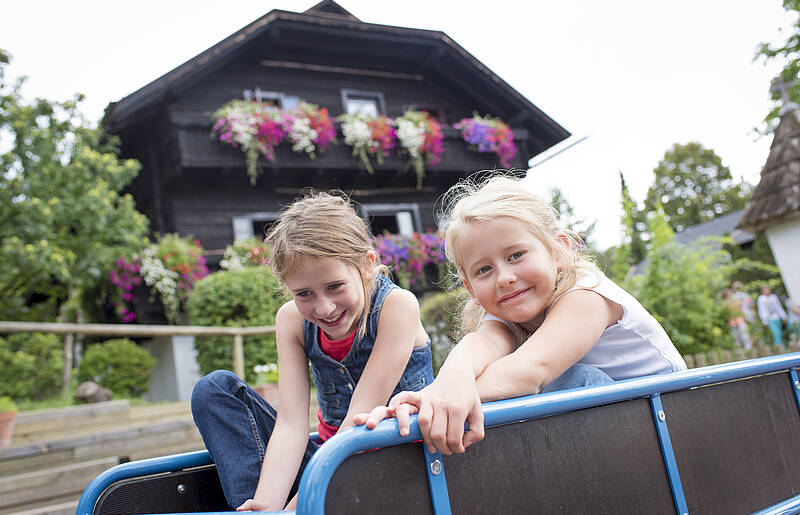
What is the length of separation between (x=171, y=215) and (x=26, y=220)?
2165mm

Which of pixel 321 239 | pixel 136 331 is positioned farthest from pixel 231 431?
pixel 136 331

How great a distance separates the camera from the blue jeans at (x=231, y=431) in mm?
1512

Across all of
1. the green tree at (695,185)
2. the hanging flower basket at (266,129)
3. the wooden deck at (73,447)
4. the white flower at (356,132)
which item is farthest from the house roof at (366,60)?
the green tree at (695,185)

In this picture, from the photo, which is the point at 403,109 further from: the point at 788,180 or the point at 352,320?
the point at 352,320

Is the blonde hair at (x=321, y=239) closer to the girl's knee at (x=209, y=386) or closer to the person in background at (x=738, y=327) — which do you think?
the girl's knee at (x=209, y=386)

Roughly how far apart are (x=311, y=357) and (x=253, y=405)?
226mm

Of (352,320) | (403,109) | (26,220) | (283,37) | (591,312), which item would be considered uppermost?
(283,37)

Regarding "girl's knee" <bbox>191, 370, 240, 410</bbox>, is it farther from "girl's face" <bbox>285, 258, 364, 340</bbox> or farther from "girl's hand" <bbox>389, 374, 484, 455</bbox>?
"girl's hand" <bbox>389, 374, 484, 455</bbox>

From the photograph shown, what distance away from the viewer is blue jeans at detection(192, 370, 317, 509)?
1512mm

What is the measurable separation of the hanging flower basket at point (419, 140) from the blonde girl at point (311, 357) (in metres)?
8.48

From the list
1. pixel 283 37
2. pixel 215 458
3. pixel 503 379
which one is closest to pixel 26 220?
pixel 283 37

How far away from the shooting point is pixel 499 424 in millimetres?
917

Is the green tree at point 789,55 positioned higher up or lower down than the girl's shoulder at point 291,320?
higher up

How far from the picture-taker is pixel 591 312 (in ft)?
4.13
